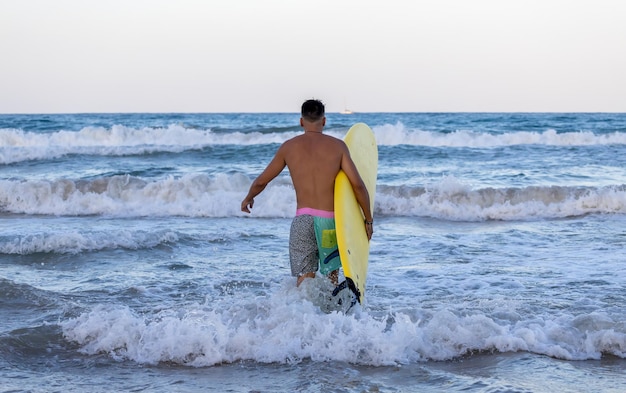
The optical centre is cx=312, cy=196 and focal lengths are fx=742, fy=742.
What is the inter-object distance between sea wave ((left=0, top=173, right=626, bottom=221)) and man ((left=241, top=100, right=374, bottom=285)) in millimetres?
6398

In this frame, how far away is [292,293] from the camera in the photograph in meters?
4.96

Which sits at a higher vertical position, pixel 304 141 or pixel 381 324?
pixel 304 141

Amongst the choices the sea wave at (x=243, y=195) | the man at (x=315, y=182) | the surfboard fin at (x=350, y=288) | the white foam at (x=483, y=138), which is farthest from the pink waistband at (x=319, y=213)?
the white foam at (x=483, y=138)

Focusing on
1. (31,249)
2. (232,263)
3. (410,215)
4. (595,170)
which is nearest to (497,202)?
(410,215)

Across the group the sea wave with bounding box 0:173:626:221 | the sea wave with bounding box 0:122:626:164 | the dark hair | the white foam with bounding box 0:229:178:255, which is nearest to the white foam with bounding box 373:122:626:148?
the sea wave with bounding box 0:122:626:164

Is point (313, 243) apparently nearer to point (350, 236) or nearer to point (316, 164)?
point (350, 236)

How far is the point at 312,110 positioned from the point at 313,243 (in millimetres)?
867

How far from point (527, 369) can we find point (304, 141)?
6.40ft

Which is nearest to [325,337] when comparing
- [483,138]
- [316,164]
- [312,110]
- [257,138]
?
[316,164]

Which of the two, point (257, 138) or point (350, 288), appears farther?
point (257, 138)

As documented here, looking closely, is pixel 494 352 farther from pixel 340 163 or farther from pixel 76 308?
pixel 76 308

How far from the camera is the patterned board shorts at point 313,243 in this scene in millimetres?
4816

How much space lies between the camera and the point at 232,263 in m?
7.36

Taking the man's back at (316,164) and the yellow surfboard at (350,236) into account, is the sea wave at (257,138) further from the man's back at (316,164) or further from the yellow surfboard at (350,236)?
the man's back at (316,164)
